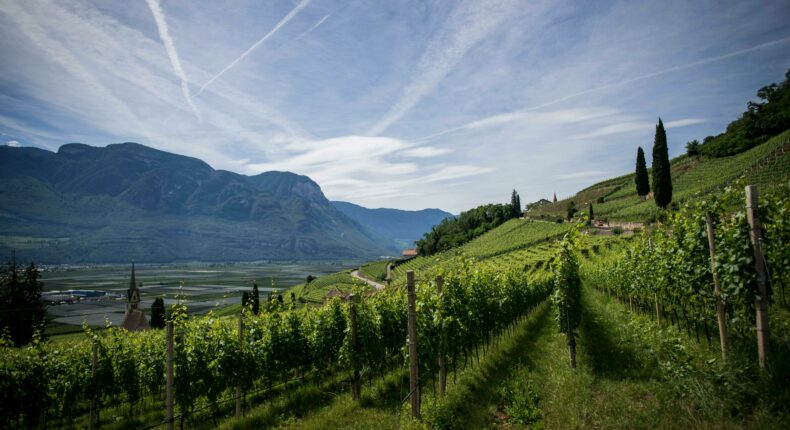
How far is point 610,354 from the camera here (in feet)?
37.8

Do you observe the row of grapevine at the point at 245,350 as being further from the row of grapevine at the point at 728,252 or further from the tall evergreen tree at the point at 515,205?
the tall evergreen tree at the point at 515,205

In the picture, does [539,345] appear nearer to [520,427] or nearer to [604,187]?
[520,427]

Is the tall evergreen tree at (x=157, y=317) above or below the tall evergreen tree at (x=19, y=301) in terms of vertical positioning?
below

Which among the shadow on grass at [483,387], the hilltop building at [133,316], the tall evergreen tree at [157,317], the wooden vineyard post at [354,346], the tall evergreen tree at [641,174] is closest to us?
the shadow on grass at [483,387]

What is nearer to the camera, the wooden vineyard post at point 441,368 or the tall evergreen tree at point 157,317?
the wooden vineyard post at point 441,368

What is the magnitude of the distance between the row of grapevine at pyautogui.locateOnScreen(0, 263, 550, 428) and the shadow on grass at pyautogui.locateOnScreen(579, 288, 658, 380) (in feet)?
11.4

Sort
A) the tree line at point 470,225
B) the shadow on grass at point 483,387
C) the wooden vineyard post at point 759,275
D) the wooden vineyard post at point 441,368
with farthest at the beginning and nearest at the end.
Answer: the tree line at point 470,225
the wooden vineyard post at point 441,368
the shadow on grass at point 483,387
the wooden vineyard post at point 759,275

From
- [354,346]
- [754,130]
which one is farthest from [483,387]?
[754,130]

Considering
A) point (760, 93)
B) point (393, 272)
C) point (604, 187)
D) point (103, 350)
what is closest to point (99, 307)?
point (393, 272)

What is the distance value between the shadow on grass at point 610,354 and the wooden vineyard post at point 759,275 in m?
2.92

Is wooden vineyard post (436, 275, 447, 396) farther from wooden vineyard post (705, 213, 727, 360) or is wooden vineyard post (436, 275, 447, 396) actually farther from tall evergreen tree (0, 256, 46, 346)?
tall evergreen tree (0, 256, 46, 346)

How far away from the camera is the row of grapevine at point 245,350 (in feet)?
35.6

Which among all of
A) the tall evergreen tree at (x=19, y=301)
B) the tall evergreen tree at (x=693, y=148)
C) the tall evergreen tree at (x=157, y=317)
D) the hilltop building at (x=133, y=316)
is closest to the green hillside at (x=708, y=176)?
the tall evergreen tree at (x=693, y=148)

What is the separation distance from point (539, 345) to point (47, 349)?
1800 cm
